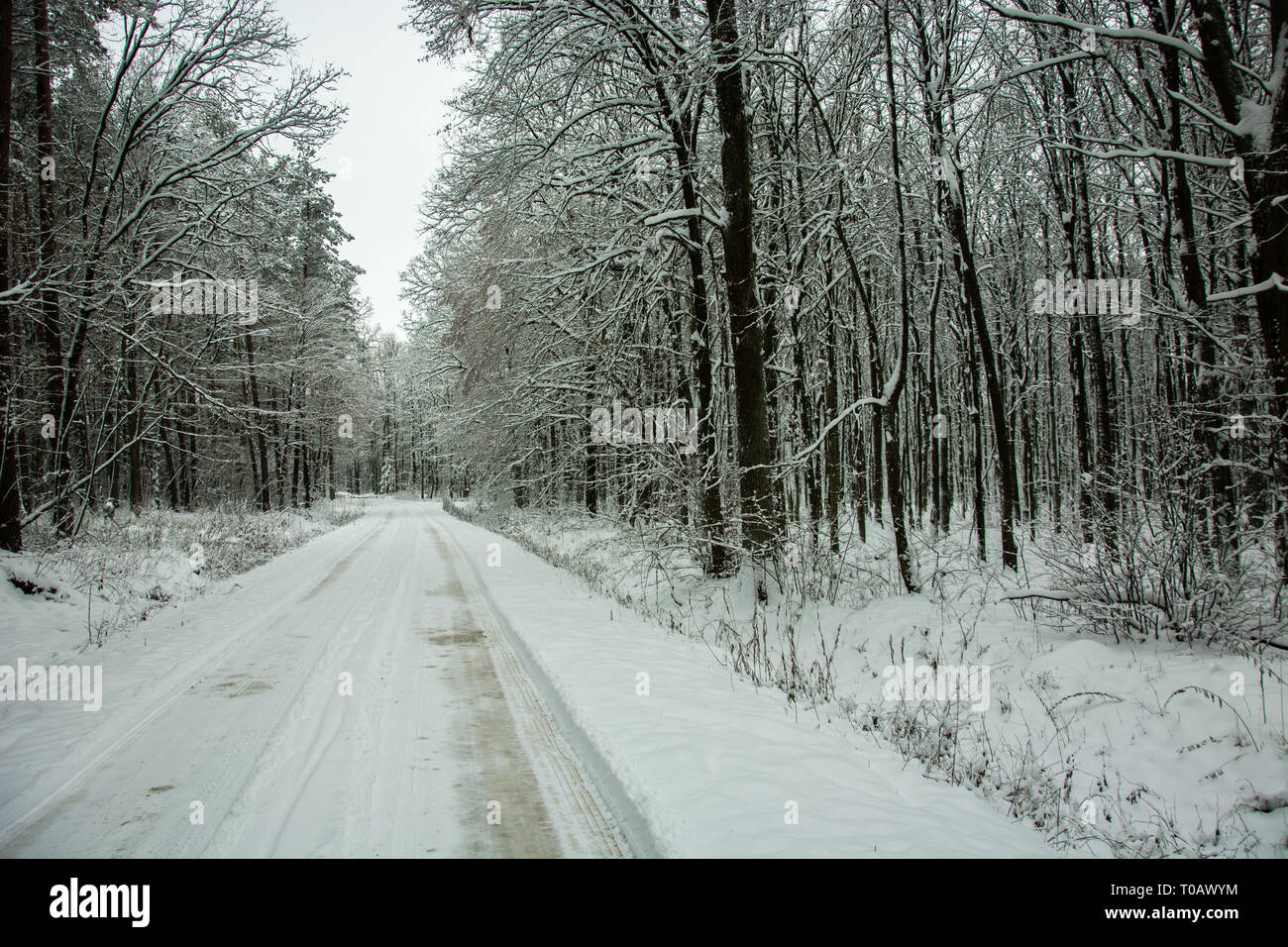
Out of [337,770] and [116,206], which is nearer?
[337,770]

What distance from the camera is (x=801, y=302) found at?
43.7ft

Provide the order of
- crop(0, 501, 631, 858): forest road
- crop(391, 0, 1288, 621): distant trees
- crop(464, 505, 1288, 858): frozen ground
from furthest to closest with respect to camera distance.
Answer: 1. crop(391, 0, 1288, 621): distant trees
2. crop(464, 505, 1288, 858): frozen ground
3. crop(0, 501, 631, 858): forest road

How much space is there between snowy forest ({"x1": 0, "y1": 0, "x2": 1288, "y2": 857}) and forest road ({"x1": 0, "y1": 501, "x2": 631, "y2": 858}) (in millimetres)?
576

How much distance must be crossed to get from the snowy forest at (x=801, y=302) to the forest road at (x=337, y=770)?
576 mm

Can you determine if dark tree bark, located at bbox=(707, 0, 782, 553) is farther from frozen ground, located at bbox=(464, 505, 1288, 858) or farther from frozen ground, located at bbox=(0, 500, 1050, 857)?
frozen ground, located at bbox=(0, 500, 1050, 857)

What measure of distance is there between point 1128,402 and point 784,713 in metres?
30.0

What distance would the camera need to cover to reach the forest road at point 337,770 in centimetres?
302

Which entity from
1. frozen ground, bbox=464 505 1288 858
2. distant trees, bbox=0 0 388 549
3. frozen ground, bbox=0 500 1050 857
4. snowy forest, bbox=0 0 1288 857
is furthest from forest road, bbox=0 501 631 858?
distant trees, bbox=0 0 388 549

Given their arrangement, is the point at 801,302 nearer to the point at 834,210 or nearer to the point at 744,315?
the point at 834,210

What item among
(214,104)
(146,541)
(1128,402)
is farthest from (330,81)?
(1128,402)

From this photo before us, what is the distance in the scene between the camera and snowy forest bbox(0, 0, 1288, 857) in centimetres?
555

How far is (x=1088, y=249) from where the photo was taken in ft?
43.3

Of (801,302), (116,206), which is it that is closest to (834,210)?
(801,302)

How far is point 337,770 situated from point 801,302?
12321 millimetres
